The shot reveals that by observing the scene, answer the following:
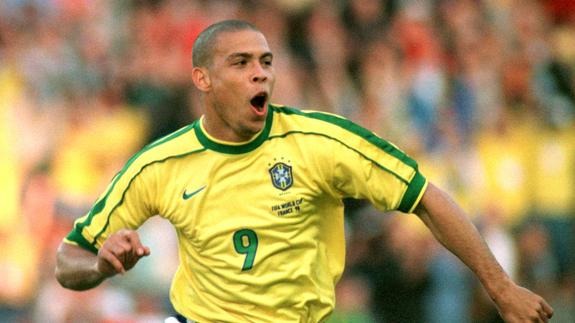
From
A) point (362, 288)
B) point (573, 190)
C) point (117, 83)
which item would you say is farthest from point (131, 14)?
point (573, 190)

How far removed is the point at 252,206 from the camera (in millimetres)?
5953

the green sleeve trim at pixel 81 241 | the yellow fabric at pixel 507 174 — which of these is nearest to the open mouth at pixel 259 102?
the green sleeve trim at pixel 81 241

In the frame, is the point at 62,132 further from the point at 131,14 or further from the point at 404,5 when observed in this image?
the point at 404,5

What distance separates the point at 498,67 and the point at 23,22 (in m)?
5.03

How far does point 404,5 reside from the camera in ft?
40.4

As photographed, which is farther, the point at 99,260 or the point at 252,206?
the point at 252,206

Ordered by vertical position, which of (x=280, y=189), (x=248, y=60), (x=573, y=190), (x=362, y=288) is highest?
(x=248, y=60)

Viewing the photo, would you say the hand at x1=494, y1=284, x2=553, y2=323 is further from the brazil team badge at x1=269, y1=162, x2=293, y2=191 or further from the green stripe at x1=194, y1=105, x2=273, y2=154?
the green stripe at x1=194, y1=105, x2=273, y2=154

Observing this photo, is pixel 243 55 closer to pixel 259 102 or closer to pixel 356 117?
pixel 259 102

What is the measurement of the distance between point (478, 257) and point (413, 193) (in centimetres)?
44

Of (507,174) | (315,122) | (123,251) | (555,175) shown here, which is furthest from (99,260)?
(555,175)

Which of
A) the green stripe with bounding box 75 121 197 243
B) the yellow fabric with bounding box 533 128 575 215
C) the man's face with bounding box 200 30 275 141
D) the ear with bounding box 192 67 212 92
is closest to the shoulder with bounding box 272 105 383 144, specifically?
the man's face with bounding box 200 30 275 141

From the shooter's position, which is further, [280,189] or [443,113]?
[443,113]

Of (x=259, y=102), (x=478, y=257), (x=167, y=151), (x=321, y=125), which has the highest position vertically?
(x=259, y=102)
